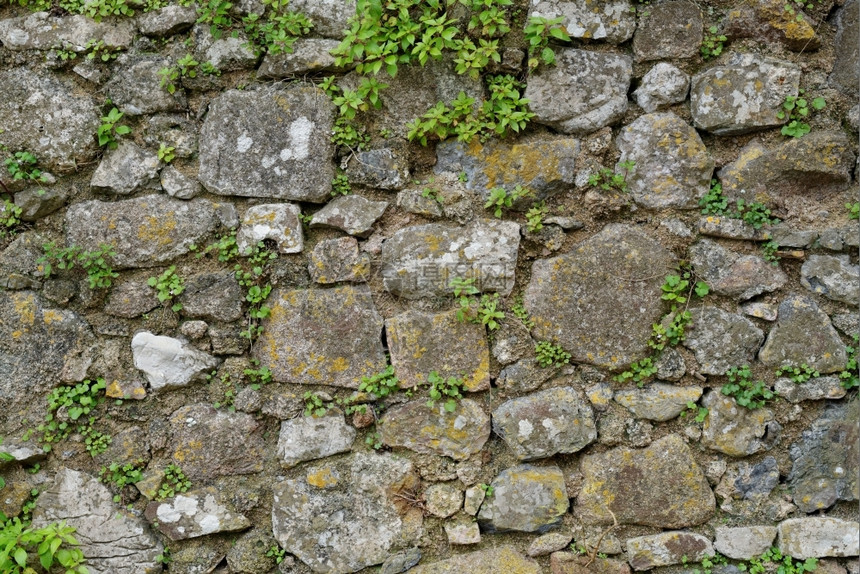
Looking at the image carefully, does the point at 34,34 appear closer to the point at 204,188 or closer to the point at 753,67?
the point at 204,188

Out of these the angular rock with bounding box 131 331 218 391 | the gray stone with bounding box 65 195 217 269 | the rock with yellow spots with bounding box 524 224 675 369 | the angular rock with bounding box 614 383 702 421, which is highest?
the gray stone with bounding box 65 195 217 269

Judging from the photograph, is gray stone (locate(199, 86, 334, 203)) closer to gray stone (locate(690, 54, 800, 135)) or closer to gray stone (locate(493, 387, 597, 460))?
gray stone (locate(493, 387, 597, 460))

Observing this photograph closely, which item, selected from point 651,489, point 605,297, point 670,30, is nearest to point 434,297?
point 605,297

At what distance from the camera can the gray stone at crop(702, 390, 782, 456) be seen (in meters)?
2.44

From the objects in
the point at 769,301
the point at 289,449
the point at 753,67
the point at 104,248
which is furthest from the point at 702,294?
the point at 104,248

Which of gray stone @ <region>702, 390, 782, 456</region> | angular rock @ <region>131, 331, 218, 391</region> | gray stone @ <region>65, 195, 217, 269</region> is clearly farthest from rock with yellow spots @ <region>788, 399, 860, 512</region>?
gray stone @ <region>65, 195, 217, 269</region>

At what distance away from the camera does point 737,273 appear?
8.04 feet

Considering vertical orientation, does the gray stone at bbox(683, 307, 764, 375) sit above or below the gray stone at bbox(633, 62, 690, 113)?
below

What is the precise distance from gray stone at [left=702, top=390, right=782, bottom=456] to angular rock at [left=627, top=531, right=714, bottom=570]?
358 mm

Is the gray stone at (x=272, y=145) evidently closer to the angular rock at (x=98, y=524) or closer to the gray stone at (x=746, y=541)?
the angular rock at (x=98, y=524)

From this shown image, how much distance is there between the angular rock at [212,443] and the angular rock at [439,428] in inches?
21.2

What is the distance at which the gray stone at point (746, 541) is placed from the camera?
7.95 ft

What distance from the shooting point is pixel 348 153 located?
2.56m

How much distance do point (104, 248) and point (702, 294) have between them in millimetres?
2298
